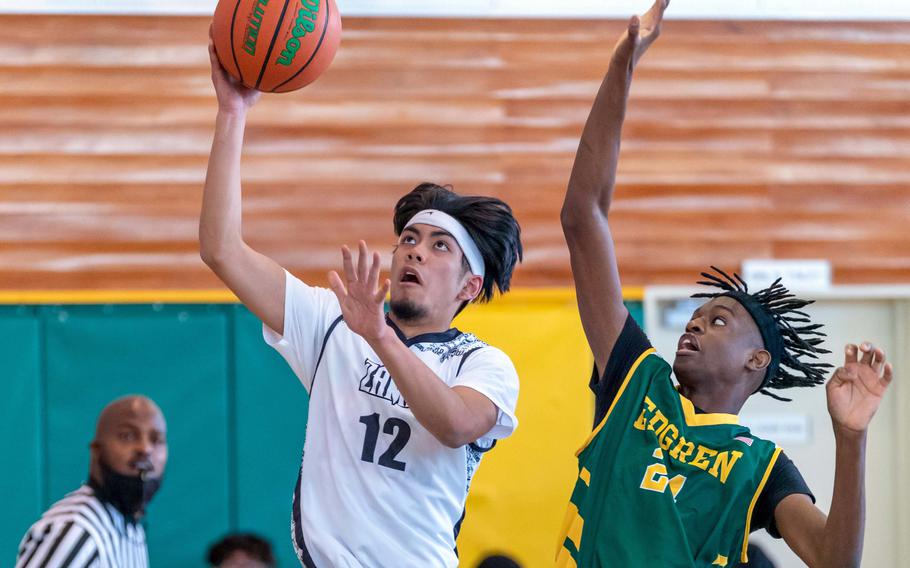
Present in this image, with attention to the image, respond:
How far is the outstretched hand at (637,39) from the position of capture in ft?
9.30

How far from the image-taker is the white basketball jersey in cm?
281

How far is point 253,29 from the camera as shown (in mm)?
3057

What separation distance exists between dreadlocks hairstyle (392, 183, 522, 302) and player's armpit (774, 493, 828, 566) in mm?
1057

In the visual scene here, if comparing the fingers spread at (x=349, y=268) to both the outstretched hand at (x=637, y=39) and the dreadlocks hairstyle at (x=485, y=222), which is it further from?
the outstretched hand at (x=637, y=39)

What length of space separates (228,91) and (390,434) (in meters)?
1.08

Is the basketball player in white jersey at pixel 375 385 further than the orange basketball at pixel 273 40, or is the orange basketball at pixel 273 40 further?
the orange basketball at pixel 273 40

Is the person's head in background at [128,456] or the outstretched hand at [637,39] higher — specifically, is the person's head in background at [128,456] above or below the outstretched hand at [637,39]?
below

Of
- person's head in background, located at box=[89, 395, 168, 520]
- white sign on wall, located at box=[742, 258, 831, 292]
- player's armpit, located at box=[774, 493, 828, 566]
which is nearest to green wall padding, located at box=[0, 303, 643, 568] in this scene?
person's head in background, located at box=[89, 395, 168, 520]

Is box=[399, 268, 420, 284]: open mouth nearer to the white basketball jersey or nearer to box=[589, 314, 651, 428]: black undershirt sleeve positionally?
the white basketball jersey

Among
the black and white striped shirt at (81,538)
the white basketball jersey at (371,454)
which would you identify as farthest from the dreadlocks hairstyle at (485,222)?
the black and white striped shirt at (81,538)

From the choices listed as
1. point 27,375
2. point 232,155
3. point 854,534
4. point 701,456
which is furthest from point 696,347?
point 27,375

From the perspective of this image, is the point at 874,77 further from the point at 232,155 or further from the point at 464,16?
the point at 232,155

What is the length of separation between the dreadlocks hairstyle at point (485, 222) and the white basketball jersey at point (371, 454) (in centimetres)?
41

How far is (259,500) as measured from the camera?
595 cm
